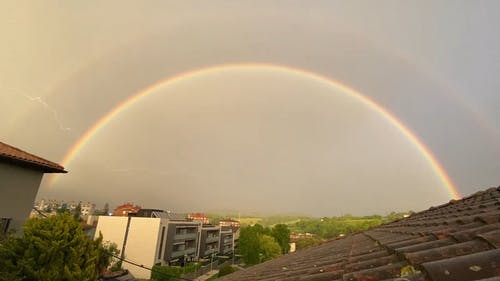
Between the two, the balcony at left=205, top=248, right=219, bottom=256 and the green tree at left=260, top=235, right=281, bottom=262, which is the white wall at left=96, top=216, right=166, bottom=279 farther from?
→ the balcony at left=205, top=248, right=219, bottom=256

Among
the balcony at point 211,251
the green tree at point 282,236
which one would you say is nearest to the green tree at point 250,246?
the balcony at point 211,251

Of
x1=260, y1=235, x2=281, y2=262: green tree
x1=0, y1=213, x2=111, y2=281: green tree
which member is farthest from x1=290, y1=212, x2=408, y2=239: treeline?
x1=0, y1=213, x2=111, y2=281: green tree

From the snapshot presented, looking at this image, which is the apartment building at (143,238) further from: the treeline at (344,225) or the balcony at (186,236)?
the treeline at (344,225)

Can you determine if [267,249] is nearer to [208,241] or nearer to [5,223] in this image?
[208,241]

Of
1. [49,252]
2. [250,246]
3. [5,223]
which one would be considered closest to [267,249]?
[250,246]

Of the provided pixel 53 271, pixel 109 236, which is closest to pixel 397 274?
pixel 53 271

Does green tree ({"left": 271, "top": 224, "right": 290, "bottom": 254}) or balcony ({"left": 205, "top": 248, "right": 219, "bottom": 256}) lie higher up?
green tree ({"left": 271, "top": 224, "right": 290, "bottom": 254})
